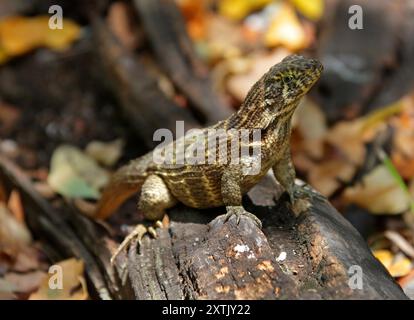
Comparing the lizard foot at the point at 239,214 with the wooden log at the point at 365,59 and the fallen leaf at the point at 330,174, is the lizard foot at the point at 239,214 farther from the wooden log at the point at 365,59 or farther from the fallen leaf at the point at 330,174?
the wooden log at the point at 365,59

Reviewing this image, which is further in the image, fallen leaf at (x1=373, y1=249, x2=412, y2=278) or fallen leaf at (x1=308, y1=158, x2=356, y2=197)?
fallen leaf at (x1=308, y1=158, x2=356, y2=197)

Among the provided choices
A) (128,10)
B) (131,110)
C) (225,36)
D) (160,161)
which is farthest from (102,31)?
(160,161)

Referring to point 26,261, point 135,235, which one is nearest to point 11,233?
point 26,261

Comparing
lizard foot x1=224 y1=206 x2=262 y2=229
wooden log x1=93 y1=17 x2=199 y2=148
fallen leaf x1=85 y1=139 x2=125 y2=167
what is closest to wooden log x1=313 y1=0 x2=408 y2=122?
wooden log x1=93 y1=17 x2=199 y2=148

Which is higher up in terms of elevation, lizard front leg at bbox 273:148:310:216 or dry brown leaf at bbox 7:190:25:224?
lizard front leg at bbox 273:148:310:216

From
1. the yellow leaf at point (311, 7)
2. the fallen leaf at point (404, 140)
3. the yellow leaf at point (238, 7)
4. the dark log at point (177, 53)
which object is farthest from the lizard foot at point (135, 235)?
the yellow leaf at point (311, 7)

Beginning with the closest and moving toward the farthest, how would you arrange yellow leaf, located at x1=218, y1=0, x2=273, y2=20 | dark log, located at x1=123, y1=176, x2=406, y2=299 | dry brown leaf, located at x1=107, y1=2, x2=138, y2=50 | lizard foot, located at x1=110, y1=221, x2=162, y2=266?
dark log, located at x1=123, y1=176, x2=406, y2=299 < lizard foot, located at x1=110, y1=221, x2=162, y2=266 < dry brown leaf, located at x1=107, y1=2, x2=138, y2=50 < yellow leaf, located at x1=218, y1=0, x2=273, y2=20

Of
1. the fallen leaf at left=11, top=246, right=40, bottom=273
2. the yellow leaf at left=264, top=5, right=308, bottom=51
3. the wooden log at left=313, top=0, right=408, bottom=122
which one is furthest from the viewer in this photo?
the yellow leaf at left=264, top=5, right=308, bottom=51

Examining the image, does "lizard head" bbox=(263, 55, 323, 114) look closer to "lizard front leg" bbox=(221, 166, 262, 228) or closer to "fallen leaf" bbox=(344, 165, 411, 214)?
"lizard front leg" bbox=(221, 166, 262, 228)
